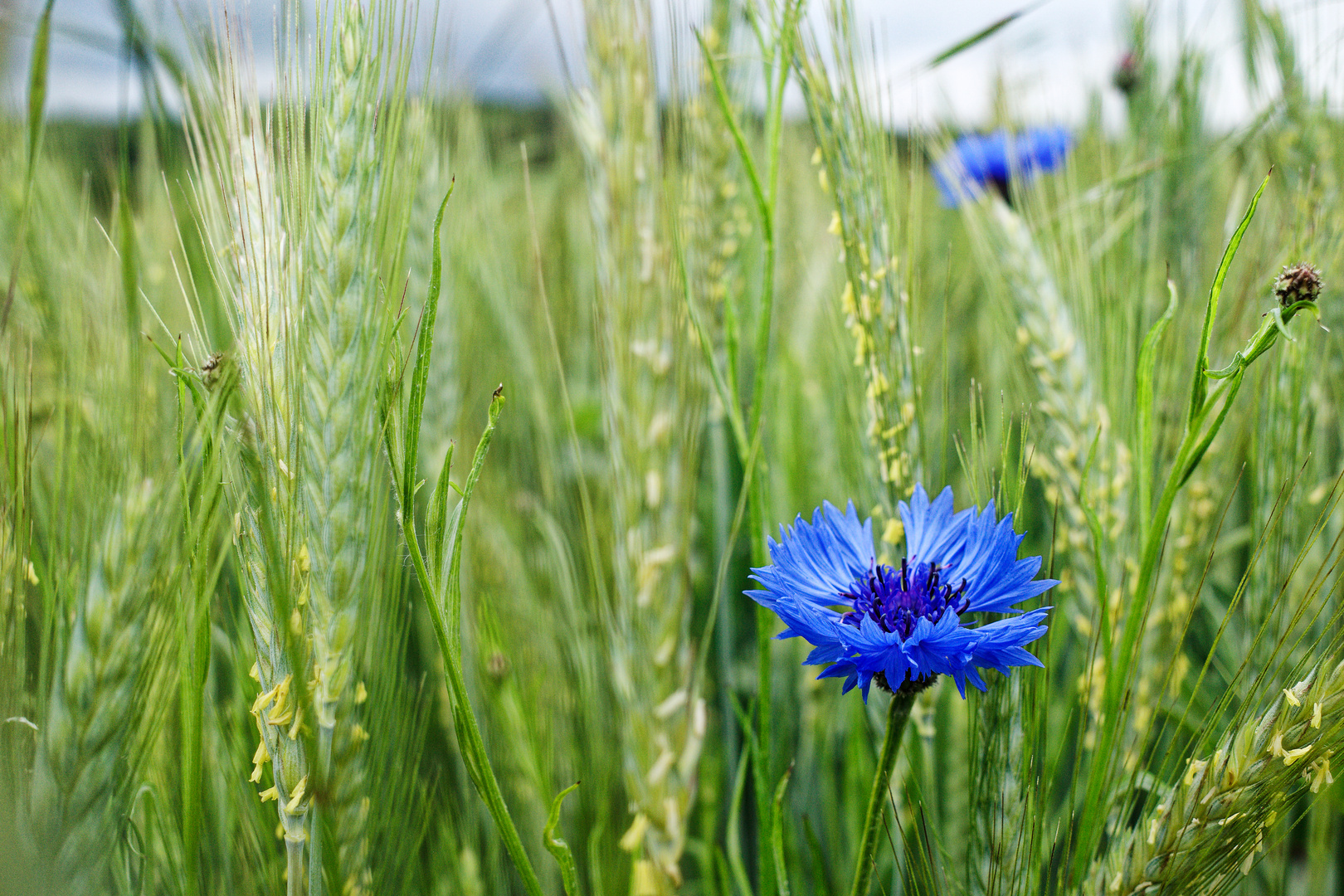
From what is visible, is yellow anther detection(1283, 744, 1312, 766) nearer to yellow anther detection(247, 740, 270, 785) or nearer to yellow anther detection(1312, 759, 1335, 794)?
yellow anther detection(1312, 759, 1335, 794)

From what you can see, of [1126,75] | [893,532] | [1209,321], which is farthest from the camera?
[1126,75]

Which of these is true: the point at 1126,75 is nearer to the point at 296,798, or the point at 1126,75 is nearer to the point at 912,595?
the point at 912,595

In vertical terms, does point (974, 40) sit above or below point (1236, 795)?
above

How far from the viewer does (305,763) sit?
14.8 inches

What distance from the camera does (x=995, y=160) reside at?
50.7 inches

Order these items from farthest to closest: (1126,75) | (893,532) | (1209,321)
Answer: (1126,75) < (893,532) < (1209,321)

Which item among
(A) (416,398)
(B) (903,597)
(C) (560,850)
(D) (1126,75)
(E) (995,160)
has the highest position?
(D) (1126,75)

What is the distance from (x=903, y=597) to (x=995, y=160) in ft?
3.65

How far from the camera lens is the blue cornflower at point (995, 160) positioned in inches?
29.2

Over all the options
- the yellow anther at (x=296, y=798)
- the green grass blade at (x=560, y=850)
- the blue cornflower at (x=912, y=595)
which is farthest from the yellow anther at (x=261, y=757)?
the blue cornflower at (x=912, y=595)

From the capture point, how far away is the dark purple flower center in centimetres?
40

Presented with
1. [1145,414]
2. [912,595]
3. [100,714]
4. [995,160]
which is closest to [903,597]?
[912,595]

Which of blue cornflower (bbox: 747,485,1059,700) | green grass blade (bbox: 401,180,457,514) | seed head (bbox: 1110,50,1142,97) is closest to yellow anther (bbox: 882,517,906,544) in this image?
blue cornflower (bbox: 747,485,1059,700)

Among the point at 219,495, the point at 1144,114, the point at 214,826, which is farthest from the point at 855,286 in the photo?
the point at 1144,114
